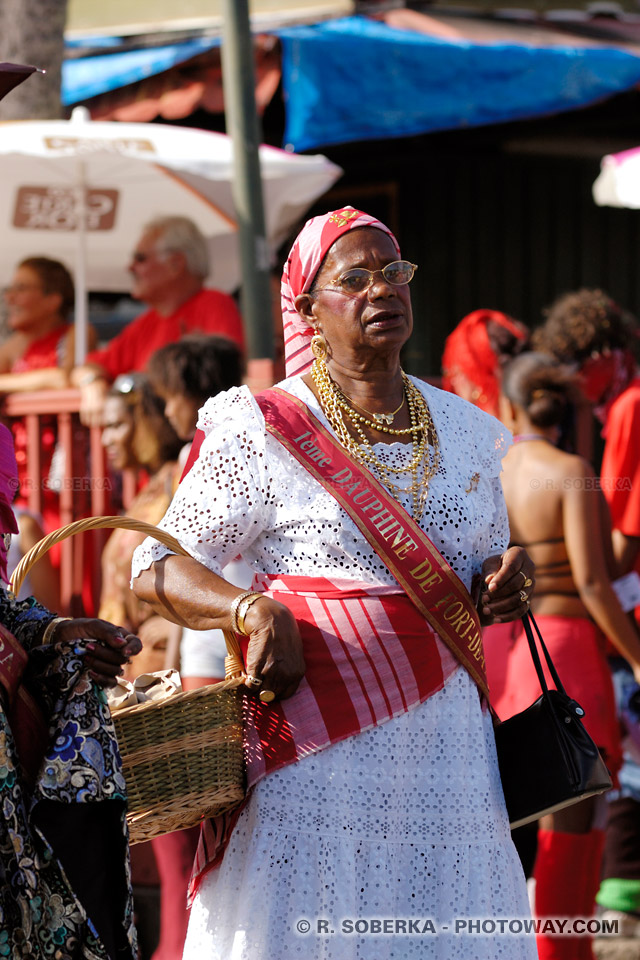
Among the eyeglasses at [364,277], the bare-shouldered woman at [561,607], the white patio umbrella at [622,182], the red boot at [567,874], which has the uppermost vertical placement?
the white patio umbrella at [622,182]

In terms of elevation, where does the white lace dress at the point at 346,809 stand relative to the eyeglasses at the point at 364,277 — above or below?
below

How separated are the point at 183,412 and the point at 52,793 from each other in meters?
2.77

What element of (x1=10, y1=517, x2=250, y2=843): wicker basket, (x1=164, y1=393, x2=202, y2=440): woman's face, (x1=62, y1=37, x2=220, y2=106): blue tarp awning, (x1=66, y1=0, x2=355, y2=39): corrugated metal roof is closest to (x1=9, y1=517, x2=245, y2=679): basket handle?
(x1=10, y1=517, x2=250, y2=843): wicker basket

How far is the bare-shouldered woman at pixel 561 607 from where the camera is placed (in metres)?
4.52

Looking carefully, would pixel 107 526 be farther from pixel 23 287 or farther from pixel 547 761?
pixel 23 287

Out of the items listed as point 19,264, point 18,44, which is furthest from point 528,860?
point 18,44

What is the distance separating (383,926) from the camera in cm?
272

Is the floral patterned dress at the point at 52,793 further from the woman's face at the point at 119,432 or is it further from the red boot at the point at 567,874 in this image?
the woman's face at the point at 119,432

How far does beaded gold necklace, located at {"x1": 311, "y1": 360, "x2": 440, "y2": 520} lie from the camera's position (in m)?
2.95

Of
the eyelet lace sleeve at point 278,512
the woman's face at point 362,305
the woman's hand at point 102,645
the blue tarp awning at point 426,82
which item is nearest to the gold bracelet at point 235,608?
the eyelet lace sleeve at point 278,512

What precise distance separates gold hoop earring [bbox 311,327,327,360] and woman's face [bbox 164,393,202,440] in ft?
6.16

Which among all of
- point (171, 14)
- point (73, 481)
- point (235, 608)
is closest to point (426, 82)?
point (171, 14)

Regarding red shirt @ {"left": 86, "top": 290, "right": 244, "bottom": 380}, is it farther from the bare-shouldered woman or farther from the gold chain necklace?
the gold chain necklace

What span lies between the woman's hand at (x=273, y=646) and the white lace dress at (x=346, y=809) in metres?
0.18
